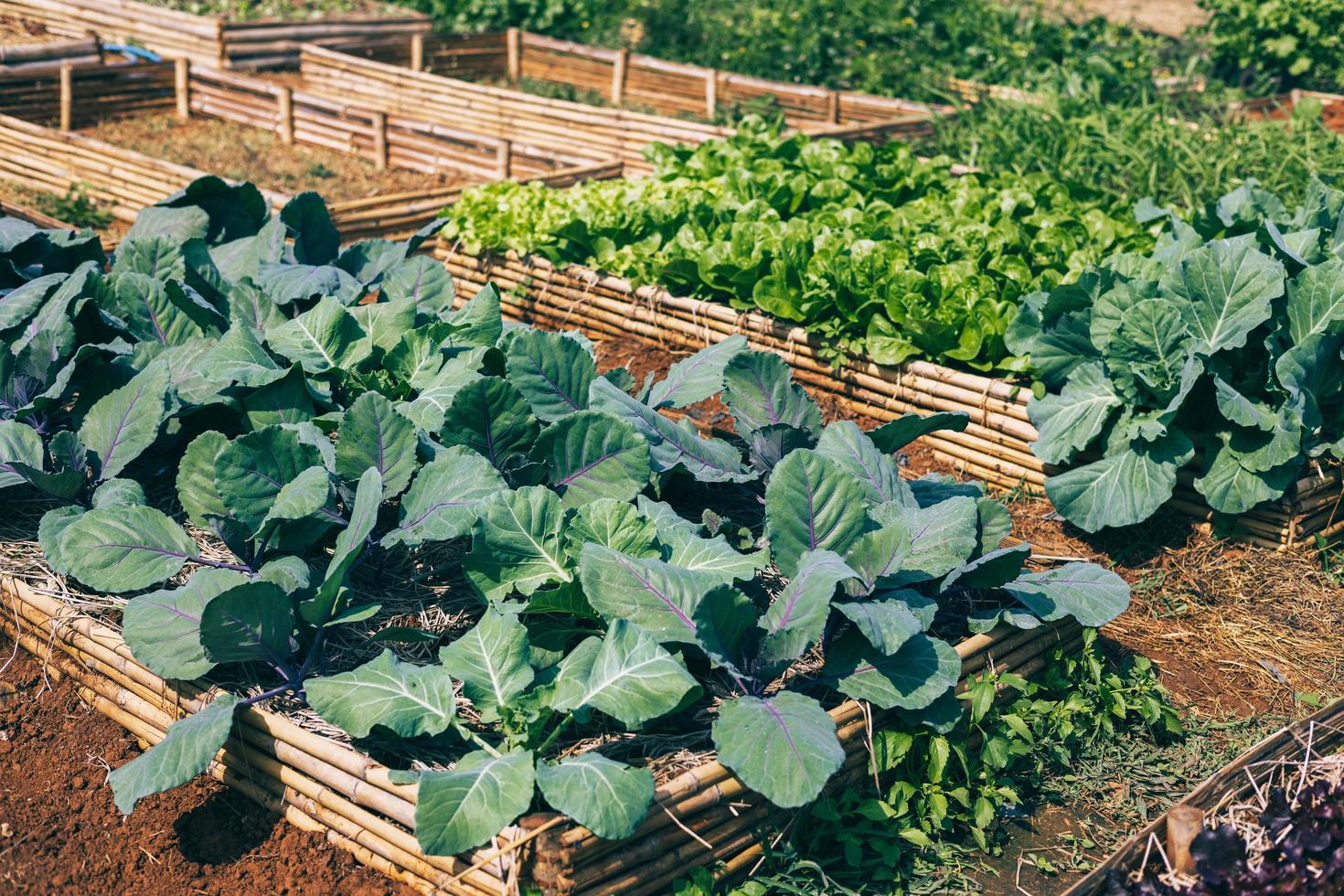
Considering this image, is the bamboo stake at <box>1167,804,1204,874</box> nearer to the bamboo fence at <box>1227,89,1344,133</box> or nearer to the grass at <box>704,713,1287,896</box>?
the grass at <box>704,713,1287,896</box>

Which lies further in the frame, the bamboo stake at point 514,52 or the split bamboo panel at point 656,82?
the bamboo stake at point 514,52

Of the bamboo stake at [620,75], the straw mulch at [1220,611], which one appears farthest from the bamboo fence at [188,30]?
the straw mulch at [1220,611]

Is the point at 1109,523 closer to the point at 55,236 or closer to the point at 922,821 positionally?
the point at 922,821

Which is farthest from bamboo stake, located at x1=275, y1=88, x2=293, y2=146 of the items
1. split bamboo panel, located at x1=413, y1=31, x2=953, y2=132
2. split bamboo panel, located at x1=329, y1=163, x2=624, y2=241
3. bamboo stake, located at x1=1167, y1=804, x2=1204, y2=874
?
bamboo stake, located at x1=1167, y1=804, x2=1204, y2=874

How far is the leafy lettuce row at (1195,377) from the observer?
403 cm

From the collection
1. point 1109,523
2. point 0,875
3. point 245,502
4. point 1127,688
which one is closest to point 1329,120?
point 1109,523

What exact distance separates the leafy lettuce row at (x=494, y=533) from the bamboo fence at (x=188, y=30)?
25.3 feet

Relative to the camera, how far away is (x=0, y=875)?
2621 millimetres

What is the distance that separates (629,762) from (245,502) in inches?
49.1

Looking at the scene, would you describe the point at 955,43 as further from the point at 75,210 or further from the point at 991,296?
the point at 75,210

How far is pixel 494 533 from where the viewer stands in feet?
9.74

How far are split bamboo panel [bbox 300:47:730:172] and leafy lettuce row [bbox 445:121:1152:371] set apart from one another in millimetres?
1365

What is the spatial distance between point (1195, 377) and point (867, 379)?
133cm

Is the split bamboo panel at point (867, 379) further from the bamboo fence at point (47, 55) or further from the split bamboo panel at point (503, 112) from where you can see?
the bamboo fence at point (47, 55)
